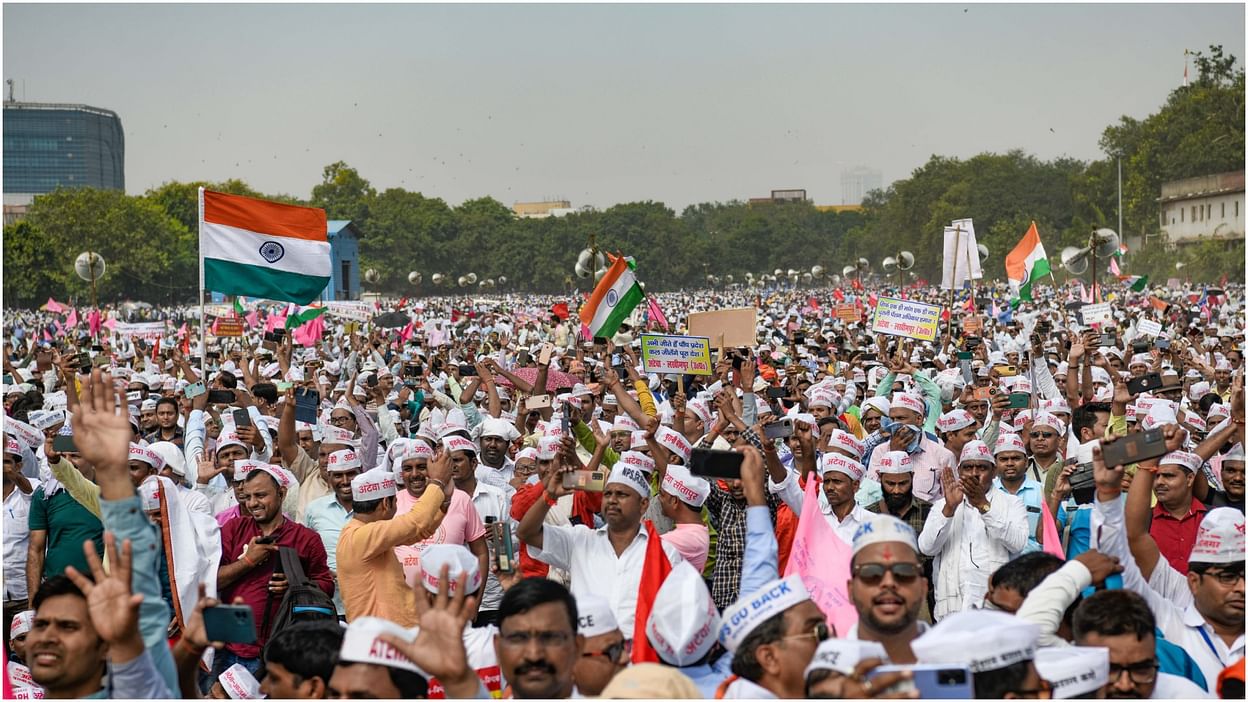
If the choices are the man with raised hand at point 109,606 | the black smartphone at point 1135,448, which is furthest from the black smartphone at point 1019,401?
the man with raised hand at point 109,606

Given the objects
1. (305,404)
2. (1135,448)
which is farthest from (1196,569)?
(305,404)

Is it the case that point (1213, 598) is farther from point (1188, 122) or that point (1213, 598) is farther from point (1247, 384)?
point (1188, 122)

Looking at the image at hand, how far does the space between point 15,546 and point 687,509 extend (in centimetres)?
322

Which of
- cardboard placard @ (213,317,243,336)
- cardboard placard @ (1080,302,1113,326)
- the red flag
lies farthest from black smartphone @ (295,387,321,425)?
cardboard placard @ (1080,302,1113,326)

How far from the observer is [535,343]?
26.2 meters

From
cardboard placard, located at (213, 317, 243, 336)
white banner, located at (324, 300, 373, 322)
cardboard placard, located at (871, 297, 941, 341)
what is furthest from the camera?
white banner, located at (324, 300, 373, 322)

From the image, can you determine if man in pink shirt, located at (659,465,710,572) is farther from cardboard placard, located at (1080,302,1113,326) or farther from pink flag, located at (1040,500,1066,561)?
cardboard placard, located at (1080,302,1113,326)

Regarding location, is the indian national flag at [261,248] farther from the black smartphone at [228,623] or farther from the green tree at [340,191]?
the green tree at [340,191]

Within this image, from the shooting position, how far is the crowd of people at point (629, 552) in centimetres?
378

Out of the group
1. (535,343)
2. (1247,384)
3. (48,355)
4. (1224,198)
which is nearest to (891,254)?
(1224,198)

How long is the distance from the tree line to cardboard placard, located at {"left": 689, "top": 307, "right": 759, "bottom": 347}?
4380 cm

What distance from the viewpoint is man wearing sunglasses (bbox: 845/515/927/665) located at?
4.15 metres

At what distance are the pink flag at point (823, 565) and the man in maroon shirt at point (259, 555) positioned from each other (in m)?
2.06

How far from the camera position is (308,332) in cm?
2283
